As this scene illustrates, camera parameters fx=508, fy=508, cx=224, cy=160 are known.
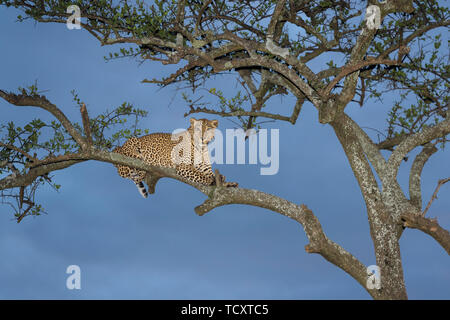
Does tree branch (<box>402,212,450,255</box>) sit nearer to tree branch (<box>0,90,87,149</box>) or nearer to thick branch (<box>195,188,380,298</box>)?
thick branch (<box>195,188,380,298</box>)

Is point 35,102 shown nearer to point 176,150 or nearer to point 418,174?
point 176,150

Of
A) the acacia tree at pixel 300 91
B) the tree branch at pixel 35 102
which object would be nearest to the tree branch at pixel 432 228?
the acacia tree at pixel 300 91

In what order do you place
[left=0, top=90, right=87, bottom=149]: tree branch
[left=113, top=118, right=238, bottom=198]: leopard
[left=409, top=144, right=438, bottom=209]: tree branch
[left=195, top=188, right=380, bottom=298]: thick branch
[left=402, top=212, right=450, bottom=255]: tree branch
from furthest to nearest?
1. [left=113, top=118, right=238, bottom=198]: leopard
2. [left=409, top=144, right=438, bottom=209]: tree branch
3. [left=0, top=90, right=87, bottom=149]: tree branch
4. [left=402, top=212, right=450, bottom=255]: tree branch
5. [left=195, top=188, right=380, bottom=298]: thick branch

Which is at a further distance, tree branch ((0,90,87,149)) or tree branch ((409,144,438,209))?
tree branch ((409,144,438,209))

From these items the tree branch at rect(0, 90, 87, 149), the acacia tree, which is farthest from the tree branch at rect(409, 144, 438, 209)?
the tree branch at rect(0, 90, 87, 149)

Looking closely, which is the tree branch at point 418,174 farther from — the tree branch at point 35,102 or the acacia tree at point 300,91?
the tree branch at point 35,102

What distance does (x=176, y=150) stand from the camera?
11445mm

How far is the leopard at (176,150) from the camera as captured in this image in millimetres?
11062

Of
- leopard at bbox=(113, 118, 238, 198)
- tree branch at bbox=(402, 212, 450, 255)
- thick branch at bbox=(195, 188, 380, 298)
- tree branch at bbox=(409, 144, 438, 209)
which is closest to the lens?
thick branch at bbox=(195, 188, 380, 298)

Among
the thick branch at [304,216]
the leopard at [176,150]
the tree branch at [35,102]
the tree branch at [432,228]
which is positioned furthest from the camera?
the leopard at [176,150]

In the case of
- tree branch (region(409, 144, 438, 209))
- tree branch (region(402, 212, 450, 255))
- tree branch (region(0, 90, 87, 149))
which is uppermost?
tree branch (region(0, 90, 87, 149))

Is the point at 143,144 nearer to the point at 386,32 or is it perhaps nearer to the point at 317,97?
the point at 317,97

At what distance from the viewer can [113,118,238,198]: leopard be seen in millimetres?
11062
